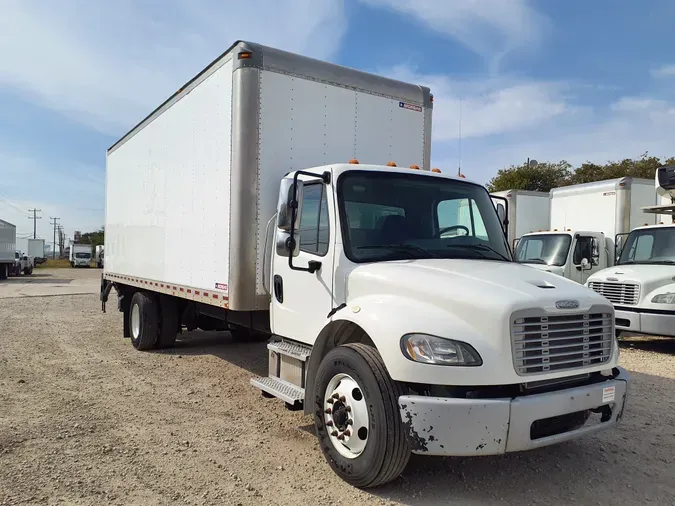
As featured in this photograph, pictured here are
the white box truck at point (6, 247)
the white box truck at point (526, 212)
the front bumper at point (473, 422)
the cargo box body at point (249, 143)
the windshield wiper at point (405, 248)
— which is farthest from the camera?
the white box truck at point (6, 247)

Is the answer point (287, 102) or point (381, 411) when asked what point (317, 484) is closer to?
point (381, 411)

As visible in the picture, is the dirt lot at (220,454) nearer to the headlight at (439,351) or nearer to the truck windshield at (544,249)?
the headlight at (439,351)

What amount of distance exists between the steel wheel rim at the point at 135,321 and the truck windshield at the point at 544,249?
796 centimetres

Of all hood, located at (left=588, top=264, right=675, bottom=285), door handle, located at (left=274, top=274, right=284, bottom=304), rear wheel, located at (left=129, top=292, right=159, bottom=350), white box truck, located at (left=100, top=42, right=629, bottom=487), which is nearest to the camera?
white box truck, located at (left=100, top=42, right=629, bottom=487)

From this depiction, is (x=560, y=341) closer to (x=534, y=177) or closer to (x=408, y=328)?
(x=408, y=328)

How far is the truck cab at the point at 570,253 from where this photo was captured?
11.8 m

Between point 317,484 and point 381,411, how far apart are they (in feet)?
3.01

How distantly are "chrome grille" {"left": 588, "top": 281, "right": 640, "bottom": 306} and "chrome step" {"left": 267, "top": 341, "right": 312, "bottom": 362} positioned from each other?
6.82 meters

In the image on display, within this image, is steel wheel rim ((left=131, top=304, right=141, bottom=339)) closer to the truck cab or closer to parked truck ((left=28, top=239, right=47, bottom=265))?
the truck cab

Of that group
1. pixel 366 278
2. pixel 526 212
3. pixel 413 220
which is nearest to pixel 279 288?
pixel 366 278

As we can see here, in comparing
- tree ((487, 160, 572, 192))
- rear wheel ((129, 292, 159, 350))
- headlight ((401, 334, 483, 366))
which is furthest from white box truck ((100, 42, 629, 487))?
tree ((487, 160, 572, 192))

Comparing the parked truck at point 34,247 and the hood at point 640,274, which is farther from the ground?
the hood at point 640,274

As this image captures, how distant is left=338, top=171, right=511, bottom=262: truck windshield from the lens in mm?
4492

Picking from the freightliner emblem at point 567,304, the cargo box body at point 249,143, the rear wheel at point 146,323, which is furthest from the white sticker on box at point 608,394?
the rear wheel at point 146,323
